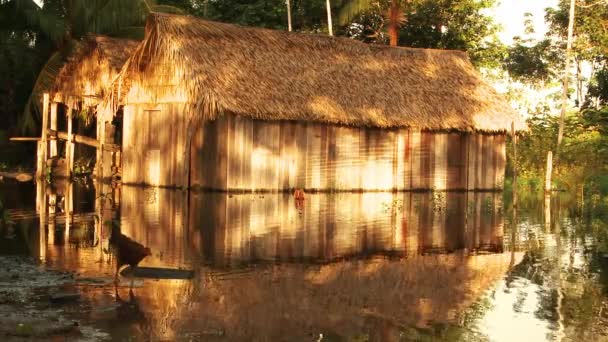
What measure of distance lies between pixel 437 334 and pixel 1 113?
29.8 meters

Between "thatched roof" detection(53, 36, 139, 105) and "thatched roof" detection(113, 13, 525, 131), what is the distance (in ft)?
5.78

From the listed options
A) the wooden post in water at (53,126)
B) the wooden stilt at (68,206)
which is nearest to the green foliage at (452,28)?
the wooden post in water at (53,126)

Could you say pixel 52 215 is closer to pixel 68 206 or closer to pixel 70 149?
pixel 68 206

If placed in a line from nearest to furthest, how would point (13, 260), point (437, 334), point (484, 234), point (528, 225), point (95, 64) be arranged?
point (437, 334) < point (13, 260) < point (484, 234) < point (528, 225) < point (95, 64)

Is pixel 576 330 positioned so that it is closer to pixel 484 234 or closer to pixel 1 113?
pixel 484 234

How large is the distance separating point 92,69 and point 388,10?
41.5 feet

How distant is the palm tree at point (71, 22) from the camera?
2850 centimetres

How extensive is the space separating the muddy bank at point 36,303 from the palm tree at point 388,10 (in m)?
25.2

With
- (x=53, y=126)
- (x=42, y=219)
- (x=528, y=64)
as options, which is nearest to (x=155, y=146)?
(x=53, y=126)

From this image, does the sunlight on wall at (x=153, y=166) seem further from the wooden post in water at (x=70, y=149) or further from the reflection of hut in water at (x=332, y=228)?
the wooden post in water at (x=70, y=149)

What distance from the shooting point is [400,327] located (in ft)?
23.7

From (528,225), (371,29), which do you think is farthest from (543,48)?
(528,225)

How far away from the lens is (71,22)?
29594mm

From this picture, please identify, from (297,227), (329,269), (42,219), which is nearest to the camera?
(329,269)
